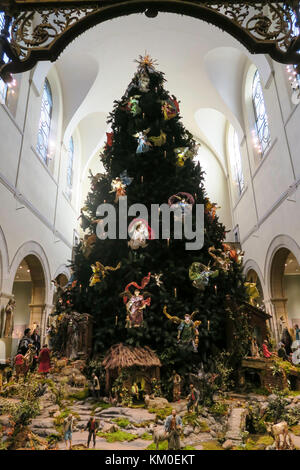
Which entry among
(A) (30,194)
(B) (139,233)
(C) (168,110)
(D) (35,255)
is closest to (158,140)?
(C) (168,110)

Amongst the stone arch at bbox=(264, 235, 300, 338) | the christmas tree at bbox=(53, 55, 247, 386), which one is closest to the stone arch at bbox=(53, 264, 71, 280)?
the christmas tree at bbox=(53, 55, 247, 386)

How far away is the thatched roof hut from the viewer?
16.3 ft

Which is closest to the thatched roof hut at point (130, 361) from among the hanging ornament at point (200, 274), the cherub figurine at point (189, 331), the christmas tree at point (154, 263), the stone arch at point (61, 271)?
the christmas tree at point (154, 263)

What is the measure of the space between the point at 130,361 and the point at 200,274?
6.32ft

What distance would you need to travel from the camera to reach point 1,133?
29.7 feet

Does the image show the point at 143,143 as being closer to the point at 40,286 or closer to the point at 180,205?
the point at 180,205

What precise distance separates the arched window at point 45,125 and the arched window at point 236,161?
9.35 meters

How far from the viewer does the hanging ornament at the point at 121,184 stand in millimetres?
6391

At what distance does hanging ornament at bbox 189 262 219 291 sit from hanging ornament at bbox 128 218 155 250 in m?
0.98

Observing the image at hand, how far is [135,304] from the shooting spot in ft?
17.7

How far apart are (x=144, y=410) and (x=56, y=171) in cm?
1202

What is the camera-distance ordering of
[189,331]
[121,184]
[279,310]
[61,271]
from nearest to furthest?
[189,331], [121,184], [279,310], [61,271]

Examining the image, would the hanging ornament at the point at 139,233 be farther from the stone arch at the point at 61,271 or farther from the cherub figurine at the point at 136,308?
the stone arch at the point at 61,271
